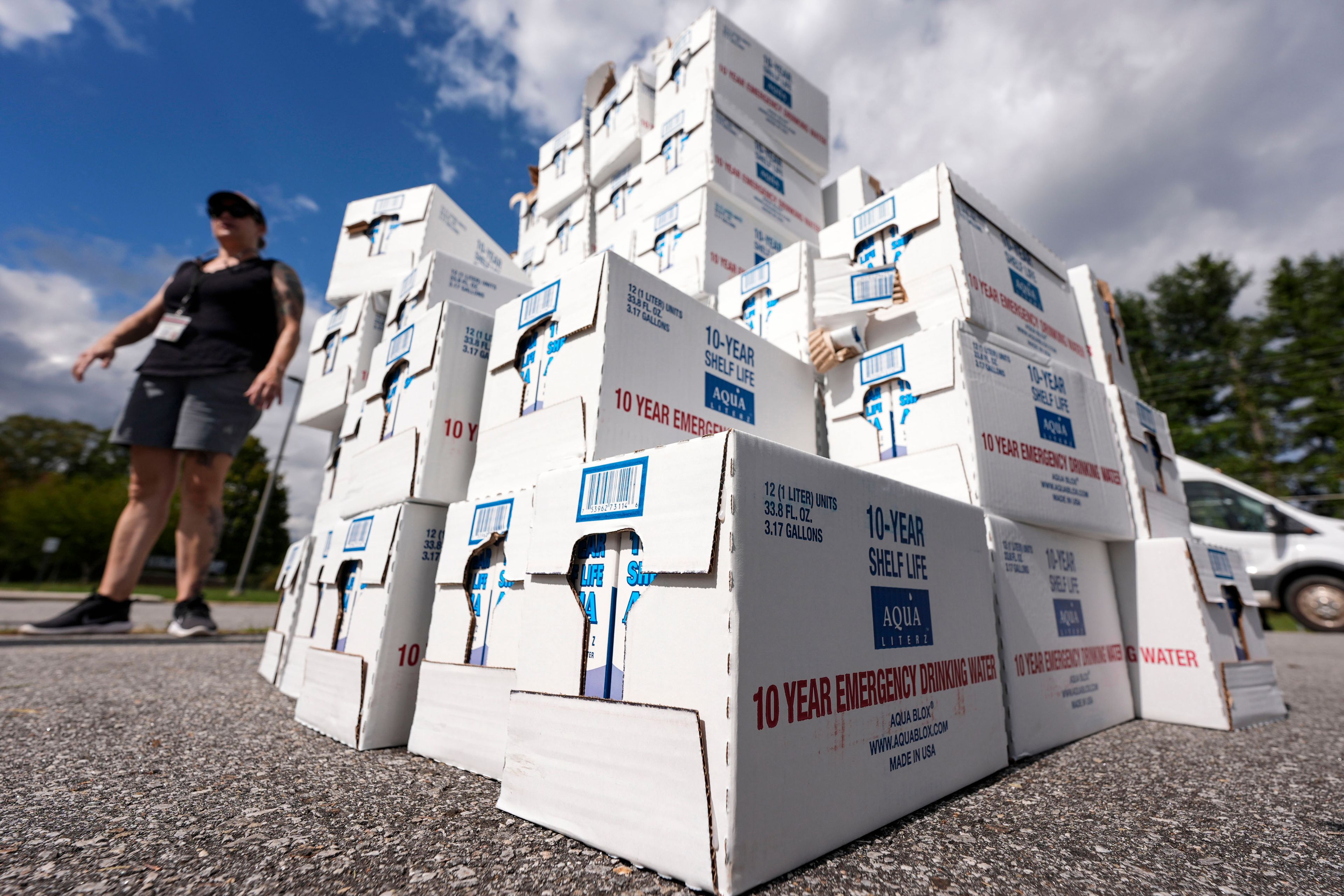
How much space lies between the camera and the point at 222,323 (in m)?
2.75

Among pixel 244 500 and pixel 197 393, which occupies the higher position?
pixel 244 500

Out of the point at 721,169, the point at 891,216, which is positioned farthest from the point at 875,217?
the point at 721,169

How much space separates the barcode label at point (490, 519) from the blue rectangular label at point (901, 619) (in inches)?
33.1

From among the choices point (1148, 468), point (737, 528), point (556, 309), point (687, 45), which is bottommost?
point (737, 528)

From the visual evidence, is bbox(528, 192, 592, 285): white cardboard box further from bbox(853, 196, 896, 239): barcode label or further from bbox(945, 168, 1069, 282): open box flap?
bbox(945, 168, 1069, 282): open box flap

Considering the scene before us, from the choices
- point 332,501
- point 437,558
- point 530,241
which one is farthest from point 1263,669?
point 530,241

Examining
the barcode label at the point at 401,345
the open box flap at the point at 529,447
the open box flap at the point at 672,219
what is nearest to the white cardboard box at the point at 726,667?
the open box flap at the point at 529,447

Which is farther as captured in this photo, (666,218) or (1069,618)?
A: (666,218)

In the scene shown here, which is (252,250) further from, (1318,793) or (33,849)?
(1318,793)

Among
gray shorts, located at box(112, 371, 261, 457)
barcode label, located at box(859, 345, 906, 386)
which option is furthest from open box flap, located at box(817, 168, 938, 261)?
gray shorts, located at box(112, 371, 261, 457)

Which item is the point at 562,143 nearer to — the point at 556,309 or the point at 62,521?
the point at 556,309

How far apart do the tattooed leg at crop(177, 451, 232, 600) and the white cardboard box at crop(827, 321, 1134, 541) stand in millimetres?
2908

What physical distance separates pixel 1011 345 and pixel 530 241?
11.8 feet

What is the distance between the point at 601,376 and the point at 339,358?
6.55ft
